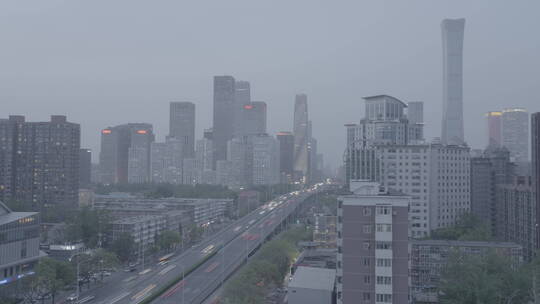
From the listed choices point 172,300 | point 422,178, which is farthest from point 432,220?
point 172,300

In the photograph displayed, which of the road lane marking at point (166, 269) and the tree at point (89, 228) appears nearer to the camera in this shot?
the road lane marking at point (166, 269)

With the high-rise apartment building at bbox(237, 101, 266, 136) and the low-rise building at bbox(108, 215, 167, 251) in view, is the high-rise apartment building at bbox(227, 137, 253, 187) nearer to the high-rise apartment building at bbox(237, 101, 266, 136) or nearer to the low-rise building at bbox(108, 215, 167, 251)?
the high-rise apartment building at bbox(237, 101, 266, 136)

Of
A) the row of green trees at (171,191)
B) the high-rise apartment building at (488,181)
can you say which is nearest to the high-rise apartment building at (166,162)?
the row of green trees at (171,191)

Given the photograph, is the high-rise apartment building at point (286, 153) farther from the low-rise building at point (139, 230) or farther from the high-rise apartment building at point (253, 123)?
the low-rise building at point (139, 230)

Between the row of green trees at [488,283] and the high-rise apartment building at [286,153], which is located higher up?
the high-rise apartment building at [286,153]

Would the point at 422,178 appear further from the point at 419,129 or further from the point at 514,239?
the point at 419,129

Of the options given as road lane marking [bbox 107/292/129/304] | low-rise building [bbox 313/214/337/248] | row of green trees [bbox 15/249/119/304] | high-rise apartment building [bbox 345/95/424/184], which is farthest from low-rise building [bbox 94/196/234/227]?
road lane marking [bbox 107/292/129/304]
